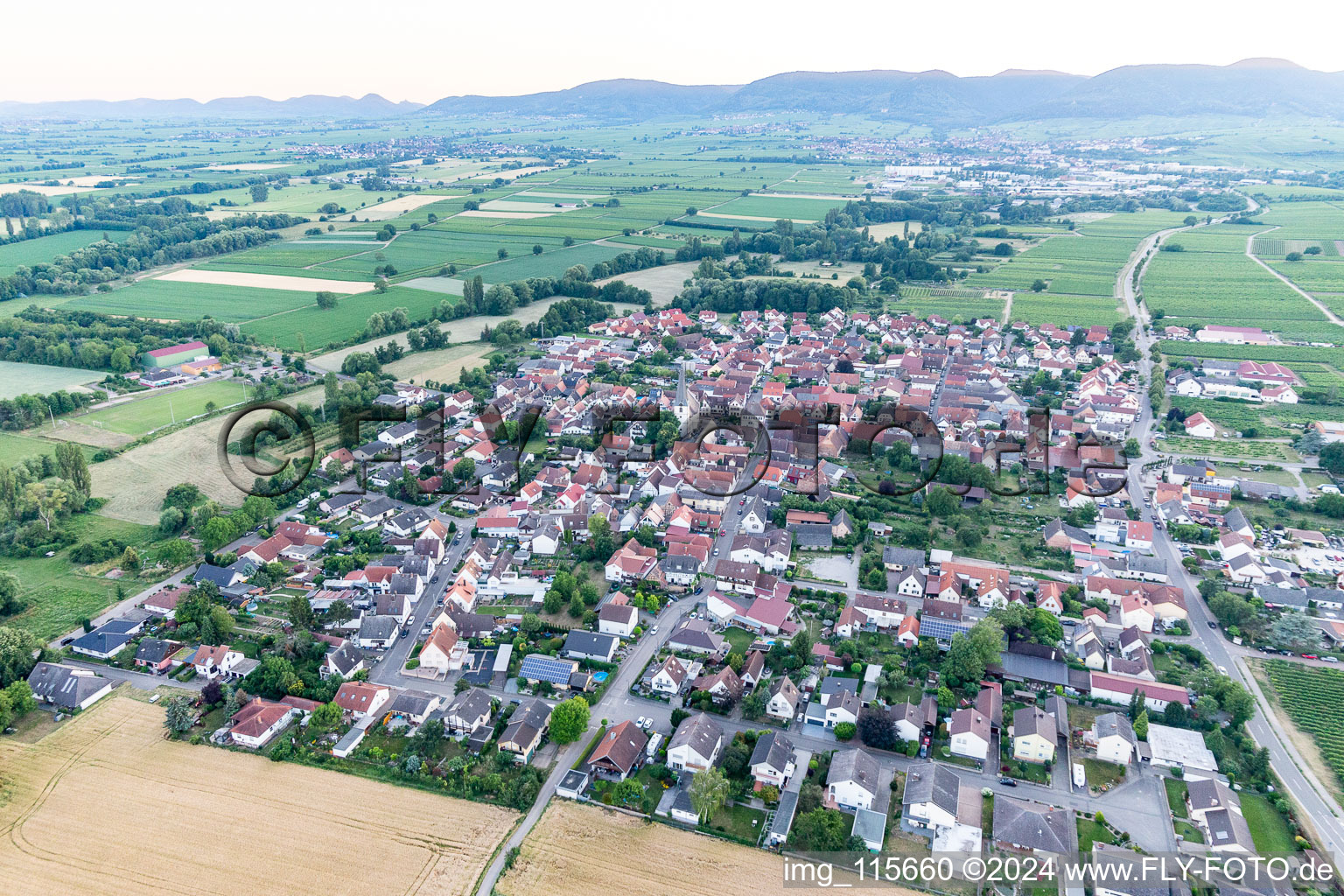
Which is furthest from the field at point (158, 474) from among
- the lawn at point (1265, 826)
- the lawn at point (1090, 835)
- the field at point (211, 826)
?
the lawn at point (1265, 826)

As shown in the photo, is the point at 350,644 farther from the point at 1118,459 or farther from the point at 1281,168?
the point at 1281,168

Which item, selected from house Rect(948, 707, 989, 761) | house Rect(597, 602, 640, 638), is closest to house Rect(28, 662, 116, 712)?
house Rect(597, 602, 640, 638)

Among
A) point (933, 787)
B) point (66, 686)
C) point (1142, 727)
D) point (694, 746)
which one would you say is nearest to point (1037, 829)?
point (933, 787)

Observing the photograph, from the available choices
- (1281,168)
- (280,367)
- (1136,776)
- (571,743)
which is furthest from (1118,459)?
(1281,168)

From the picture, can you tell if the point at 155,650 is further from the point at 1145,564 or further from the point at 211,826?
the point at 1145,564

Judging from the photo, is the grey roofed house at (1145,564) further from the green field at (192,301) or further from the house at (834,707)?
the green field at (192,301)

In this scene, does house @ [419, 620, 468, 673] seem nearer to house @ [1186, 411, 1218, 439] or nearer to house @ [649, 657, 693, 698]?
house @ [649, 657, 693, 698]
